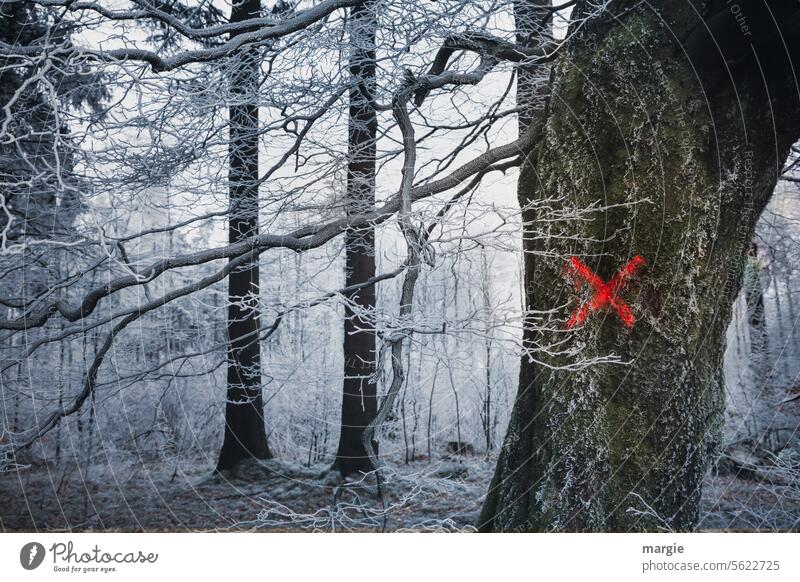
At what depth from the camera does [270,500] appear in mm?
1982

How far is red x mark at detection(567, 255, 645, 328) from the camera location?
Result: 1.66 metres

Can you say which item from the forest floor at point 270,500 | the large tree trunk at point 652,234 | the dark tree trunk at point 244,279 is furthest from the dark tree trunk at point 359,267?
the large tree trunk at point 652,234

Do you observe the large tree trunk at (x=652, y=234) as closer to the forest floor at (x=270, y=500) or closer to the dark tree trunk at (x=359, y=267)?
the forest floor at (x=270, y=500)

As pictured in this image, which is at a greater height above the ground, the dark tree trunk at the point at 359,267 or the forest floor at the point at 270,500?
the dark tree trunk at the point at 359,267

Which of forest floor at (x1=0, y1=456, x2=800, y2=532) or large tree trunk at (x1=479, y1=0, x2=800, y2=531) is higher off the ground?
large tree trunk at (x1=479, y1=0, x2=800, y2=531)

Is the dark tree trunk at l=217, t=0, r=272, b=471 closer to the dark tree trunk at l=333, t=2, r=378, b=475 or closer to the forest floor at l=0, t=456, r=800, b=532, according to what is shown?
the forest floor at l=0, t=456, r=800, b=532

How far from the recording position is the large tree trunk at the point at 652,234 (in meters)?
1.66

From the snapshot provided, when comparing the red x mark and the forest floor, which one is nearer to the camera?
the red x mark
